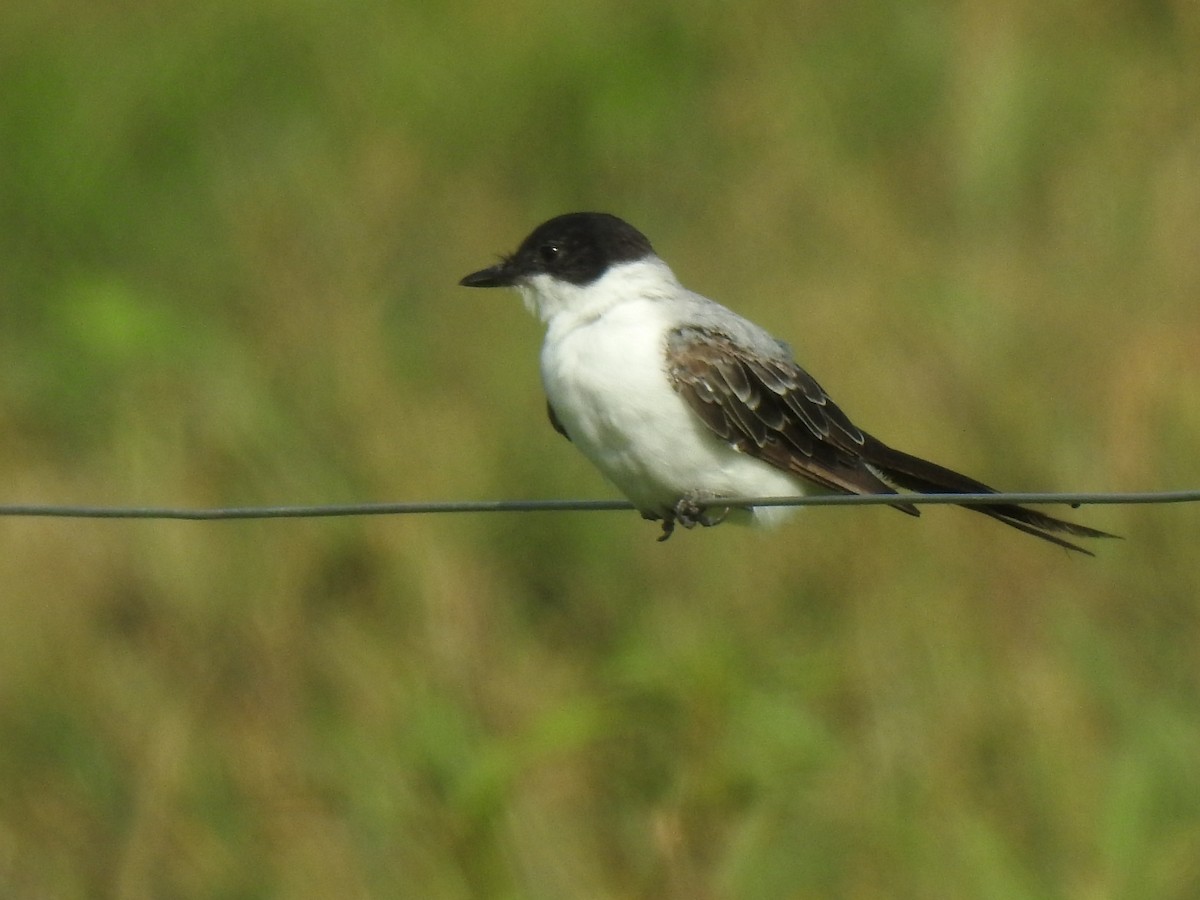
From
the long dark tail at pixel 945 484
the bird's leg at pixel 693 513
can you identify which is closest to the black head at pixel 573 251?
the bird's leg at pixel 693 513

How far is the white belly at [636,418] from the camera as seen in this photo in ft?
17.2

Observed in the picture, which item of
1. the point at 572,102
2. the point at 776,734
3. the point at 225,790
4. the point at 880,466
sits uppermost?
the point at 572,102

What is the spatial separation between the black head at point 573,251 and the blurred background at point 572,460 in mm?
1249

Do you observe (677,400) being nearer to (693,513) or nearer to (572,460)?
(693,513)

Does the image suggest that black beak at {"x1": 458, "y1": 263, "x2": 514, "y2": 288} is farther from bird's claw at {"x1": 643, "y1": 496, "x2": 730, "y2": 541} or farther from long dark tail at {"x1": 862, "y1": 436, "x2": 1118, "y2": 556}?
long dark tail at {"x1": 862, "y1": 436, "x2": 1118, "y2": 556}

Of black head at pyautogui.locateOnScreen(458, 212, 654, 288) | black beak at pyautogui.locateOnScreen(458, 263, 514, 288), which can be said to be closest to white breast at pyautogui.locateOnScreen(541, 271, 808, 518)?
black head at pyautogui.locateOnScreen(458, 212, 654, 288)

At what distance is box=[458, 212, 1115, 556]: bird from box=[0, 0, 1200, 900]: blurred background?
91 centimetres

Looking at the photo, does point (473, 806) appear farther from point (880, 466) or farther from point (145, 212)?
point (145, 212)

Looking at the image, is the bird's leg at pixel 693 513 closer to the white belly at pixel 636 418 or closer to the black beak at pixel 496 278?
the white belly at pixel 636 418

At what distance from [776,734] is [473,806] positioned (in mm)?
986

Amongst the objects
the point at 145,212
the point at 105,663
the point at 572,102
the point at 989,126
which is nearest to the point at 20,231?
the point at 145,212

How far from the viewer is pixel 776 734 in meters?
6.44

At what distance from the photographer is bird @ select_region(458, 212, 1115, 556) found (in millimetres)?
5273

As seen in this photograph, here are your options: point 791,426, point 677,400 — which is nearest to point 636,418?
point 677,400
